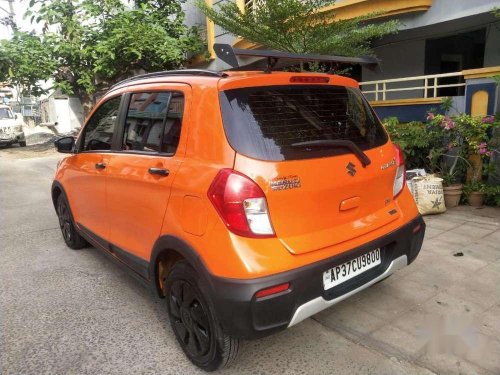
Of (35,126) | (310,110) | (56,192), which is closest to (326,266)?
(310,110)

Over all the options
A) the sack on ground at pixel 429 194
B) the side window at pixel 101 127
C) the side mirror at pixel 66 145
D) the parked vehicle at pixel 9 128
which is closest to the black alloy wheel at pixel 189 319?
the side window at pixel 101 127

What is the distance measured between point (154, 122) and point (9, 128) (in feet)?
59.2

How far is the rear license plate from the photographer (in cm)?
230

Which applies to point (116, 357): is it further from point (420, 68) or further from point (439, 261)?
point (420, 68)

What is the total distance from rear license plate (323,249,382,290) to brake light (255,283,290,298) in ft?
0.93

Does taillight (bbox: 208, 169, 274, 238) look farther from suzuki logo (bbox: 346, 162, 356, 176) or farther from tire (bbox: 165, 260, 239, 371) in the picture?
suzuki logo (bbox: 346, 162, 356, 176)

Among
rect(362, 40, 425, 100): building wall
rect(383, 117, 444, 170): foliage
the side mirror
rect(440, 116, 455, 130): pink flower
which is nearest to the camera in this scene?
the side mirror

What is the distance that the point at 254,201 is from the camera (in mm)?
2135

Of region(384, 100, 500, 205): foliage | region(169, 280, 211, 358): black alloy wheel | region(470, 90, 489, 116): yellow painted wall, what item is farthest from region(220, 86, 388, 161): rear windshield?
region(470, 90, 489, 116): yellow painted wall

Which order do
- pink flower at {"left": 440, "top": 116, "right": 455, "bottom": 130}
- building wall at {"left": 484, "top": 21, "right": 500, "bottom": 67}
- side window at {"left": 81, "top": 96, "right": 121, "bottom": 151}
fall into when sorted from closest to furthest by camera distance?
side window at {"left": 81, "top": 96, "right": 121, "bottom": 151}
pink flower at {"left": 440, "top": 116, "right": 455, "bottom": 130}
building wall at {"left": 484, "top": 21, "right": 500, "bottom": 67}

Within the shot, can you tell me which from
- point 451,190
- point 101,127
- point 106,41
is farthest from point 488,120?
point 106,41

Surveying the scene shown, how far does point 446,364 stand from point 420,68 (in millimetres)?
8743

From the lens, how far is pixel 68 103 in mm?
23375

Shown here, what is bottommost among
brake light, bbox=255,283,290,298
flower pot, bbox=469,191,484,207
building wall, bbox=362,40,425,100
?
flower pot, bbox=469,191,484,207
